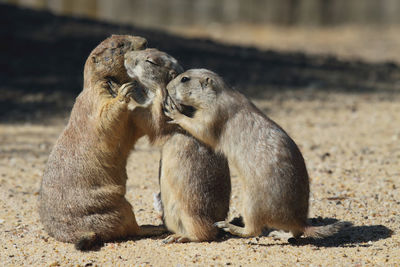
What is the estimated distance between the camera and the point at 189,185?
5566mm

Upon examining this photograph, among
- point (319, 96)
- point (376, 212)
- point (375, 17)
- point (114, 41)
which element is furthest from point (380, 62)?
point (114, 41)

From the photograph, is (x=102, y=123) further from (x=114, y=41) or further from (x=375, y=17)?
(x=375, y=17)

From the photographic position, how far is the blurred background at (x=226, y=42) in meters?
12.9

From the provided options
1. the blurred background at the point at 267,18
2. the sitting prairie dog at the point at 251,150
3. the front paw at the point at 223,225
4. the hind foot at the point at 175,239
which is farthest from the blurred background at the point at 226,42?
the front paw at the point at 223,225

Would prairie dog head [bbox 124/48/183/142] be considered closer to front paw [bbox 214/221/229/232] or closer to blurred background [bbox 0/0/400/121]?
front paw [bbox 214/221/229/232]

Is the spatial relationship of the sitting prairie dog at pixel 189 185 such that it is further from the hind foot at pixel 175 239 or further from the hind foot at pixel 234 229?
the hind foot at pixel 234 229

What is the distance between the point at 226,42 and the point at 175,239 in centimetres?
1165

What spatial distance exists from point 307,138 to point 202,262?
481cm

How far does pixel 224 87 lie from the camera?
5.81 metres

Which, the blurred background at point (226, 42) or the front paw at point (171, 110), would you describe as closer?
the front paw at point (171, 110)

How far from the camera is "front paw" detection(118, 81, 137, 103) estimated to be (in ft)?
18.9

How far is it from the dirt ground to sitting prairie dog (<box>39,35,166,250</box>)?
157 mm

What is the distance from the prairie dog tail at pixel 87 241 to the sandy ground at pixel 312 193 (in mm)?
75

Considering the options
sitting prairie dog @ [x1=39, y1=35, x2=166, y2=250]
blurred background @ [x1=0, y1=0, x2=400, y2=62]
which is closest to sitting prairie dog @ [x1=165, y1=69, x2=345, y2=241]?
sitting prairie dog @ [x1=39, y1=35, x2=166, y2=250]
